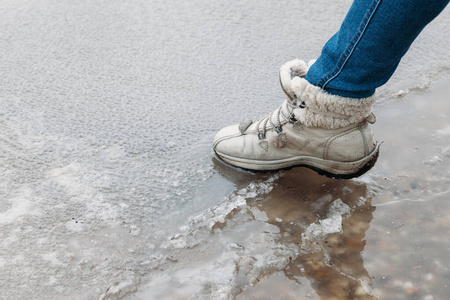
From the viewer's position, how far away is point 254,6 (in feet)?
9.48

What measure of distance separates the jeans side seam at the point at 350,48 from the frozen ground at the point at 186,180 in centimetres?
42

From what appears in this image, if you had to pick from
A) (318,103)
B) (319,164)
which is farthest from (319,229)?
(318,103)

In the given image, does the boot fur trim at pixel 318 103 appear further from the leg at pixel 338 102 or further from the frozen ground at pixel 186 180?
the frozen ground at pixel 186 180

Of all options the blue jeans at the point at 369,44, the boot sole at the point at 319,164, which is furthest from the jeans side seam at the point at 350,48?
the boot sole at the point at 319,164

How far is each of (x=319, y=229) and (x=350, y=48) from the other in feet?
1.84

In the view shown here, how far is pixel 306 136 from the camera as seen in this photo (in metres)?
1.63

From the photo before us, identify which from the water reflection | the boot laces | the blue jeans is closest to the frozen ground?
the water reflection

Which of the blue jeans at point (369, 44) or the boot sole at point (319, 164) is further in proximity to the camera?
the boot sole at point (319, 164)

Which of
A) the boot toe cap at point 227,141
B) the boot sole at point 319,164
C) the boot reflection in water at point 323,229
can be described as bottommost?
the boot reflection in water at point 323,229

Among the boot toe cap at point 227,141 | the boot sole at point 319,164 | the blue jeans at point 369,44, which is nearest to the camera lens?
the blue jeans at point 369,44

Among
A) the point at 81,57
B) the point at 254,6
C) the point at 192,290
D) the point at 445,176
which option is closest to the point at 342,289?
the point at 192,290

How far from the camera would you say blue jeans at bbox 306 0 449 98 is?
122 cm

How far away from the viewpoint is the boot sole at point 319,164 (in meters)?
1.63

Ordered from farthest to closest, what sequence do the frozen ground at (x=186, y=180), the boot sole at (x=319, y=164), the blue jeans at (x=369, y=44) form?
the boot sole at (x=319, y=164)
the frozen ground at (x=186, y=180)
the blue jeans at (x=369, y=44)
